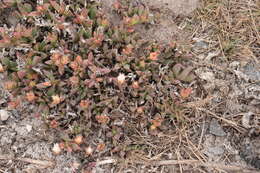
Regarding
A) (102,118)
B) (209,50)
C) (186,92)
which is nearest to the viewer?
(102,118)

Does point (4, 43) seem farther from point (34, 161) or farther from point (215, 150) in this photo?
point (215, 150)

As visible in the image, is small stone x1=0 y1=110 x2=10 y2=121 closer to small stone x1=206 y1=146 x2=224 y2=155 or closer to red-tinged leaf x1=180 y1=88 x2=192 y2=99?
red-tinged leaf x1=180 y1=88 x2=192 y2=99

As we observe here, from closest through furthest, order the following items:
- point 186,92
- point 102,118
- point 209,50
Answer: point 102,118 < point 186,92 < point 209,50

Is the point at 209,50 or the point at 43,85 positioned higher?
the point at 209,50

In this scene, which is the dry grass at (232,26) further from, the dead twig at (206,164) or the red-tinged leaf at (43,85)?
the red-tinged leaf at (43,85)

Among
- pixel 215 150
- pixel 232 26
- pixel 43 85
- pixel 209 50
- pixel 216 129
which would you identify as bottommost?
pixel 215 150

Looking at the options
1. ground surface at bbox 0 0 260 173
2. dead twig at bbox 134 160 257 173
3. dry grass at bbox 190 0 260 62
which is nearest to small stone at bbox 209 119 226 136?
ground surface at bbox 0 0 260 173

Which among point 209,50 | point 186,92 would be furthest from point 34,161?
point 209,50

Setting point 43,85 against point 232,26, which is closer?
point 43,85
